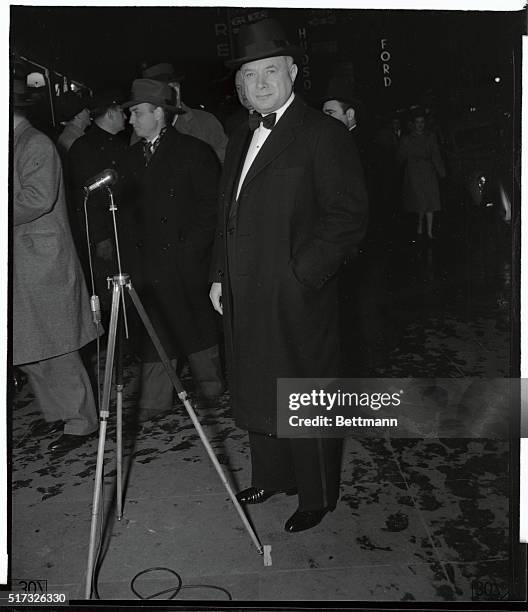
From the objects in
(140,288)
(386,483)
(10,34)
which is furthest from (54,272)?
(386,483)

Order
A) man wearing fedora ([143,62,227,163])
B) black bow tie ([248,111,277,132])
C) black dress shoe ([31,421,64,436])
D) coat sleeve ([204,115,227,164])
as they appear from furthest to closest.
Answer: coat sleeve ([204,115,227,164]) → man wearing fedora ([143,62,227,163]) → black dress shoe ([31,421,64,436]) → black bow tie ([248,111,277,132])

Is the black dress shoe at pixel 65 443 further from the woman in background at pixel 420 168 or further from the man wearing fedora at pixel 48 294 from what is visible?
the woman in background at pixel 420 168

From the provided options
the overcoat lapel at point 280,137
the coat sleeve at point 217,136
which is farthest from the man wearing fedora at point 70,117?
the overcoat lapel at point 280,137

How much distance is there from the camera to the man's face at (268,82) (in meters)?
2.78

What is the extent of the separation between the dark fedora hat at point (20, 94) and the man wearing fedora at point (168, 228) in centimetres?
61

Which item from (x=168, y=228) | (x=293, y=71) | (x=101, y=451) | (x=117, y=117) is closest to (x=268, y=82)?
(x=293, y=71)

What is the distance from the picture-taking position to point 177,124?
4902mm

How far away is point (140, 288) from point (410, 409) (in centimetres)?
172

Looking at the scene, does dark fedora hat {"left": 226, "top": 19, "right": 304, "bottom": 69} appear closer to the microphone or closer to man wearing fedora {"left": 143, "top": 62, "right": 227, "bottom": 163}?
the microphone

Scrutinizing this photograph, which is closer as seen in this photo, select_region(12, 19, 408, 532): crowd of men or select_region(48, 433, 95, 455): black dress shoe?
select_region(12, 19, 408, 532): crowd of men

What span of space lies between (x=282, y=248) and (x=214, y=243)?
51 centimetres

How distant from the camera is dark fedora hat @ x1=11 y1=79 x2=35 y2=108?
2.88 metres

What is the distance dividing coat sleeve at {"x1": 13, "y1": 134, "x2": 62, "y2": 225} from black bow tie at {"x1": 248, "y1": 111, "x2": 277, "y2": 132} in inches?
42.5

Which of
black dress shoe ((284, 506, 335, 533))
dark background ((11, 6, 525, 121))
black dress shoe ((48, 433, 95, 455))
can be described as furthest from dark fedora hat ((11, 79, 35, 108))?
black dress shoe ((284, 506, 335, 533))
